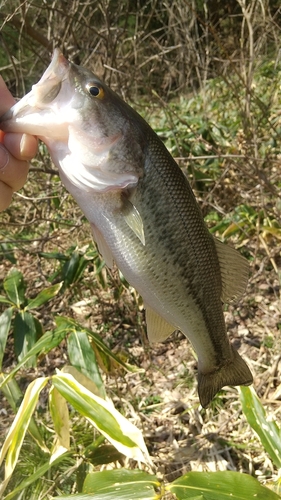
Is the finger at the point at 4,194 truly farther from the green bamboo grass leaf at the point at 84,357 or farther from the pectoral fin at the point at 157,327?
the green bamboo grass leaf at the point at 84,357

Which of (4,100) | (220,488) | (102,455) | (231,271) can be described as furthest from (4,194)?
(102,455)

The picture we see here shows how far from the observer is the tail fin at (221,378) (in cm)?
183

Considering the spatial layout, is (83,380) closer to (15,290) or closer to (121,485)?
(121,485)

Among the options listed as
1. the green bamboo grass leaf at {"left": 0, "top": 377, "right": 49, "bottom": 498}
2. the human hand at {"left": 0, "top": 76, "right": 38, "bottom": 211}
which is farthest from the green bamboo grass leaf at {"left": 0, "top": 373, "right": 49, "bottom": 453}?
the human hand at {"left": 0, "top": 76, "right": 38, "bottom": 211}

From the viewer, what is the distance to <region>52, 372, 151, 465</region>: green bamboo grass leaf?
211cm

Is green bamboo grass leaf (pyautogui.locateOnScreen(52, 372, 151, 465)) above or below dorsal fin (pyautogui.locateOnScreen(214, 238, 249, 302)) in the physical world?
below

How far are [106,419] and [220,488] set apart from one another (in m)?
0.59

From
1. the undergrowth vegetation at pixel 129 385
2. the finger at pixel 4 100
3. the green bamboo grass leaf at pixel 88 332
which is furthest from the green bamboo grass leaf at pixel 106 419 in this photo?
the finger at pixel 4 100

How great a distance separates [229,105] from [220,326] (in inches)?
217

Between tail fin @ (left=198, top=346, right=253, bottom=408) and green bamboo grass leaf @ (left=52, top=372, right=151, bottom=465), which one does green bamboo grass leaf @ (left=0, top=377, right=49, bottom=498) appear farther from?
tail fin @ (left=198, top=346, right=253, bottom=408)

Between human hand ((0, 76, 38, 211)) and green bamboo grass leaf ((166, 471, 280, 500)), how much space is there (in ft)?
4.57

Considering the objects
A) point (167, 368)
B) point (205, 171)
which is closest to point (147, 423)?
point (167, 368)

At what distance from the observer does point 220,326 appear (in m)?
1.80

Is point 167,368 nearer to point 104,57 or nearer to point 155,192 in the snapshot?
point 155,192
